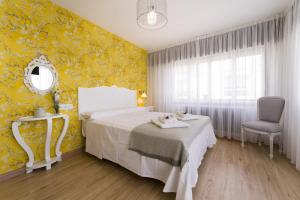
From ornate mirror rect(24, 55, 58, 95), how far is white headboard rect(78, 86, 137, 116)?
508 mm

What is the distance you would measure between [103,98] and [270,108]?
360cm

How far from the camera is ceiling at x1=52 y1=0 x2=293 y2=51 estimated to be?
219cm

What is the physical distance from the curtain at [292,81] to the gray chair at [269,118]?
12 cm

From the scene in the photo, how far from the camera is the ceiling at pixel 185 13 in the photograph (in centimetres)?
219

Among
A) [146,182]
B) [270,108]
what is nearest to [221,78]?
[270,108]

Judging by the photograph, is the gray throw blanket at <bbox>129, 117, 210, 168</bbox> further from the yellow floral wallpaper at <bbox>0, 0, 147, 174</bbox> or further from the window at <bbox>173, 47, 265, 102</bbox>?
the window at <bbox>173, 47, 265, 102</bbox>

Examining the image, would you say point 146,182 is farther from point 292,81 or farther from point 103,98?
point 292,81

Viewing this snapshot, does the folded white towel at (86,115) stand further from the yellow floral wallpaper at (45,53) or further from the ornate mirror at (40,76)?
the ornate mirror at (40,76)

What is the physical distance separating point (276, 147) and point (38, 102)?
467cm

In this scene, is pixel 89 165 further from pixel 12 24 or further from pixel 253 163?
pixel 253 163

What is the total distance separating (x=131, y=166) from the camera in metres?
1.75

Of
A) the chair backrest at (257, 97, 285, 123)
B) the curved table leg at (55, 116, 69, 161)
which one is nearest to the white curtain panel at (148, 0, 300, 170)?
the chair backrest at (257, 97, 285, 123)

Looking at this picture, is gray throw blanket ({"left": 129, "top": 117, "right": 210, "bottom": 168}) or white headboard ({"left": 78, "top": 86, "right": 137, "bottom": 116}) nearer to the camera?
gray throw blanket ({"left": 129, "top": 117, "right": 210, "bottom": 168})

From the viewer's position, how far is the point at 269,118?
2525mm
